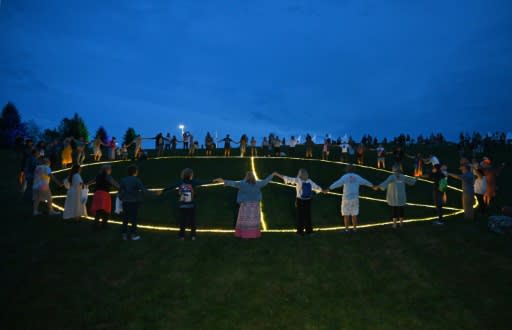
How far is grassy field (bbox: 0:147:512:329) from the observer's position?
7746 mm

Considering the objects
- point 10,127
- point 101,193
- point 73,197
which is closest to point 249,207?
point 101,193

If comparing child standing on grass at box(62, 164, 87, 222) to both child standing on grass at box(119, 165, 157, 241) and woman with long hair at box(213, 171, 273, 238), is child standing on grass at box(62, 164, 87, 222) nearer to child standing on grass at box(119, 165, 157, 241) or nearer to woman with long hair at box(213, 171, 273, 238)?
child standing on grass at box(119, 165, 157, 241)

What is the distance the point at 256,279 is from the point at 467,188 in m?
10.1

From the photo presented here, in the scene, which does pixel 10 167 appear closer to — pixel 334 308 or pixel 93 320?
pixel 93 320

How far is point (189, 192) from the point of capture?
38.4 ft

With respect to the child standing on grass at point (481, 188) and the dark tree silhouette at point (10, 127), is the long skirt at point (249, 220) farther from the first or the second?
the dark tree silhouette at point (10, 127)

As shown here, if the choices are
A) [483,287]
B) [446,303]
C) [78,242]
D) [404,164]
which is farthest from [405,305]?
[404,164]

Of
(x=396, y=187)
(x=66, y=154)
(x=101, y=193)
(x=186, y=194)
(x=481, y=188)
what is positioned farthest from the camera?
(x=66, y=154)

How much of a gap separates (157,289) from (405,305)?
232 inches

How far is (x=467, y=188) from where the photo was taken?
14.5m

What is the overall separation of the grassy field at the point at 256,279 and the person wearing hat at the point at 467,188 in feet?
2.67

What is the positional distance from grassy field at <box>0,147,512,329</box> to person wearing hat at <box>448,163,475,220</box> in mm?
815

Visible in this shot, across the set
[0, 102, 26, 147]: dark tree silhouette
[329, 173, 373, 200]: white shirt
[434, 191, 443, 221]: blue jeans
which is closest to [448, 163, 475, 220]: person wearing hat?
[434, 191, 443, 221]: blue jeans

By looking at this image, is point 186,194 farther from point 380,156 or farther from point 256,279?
point 380,156
